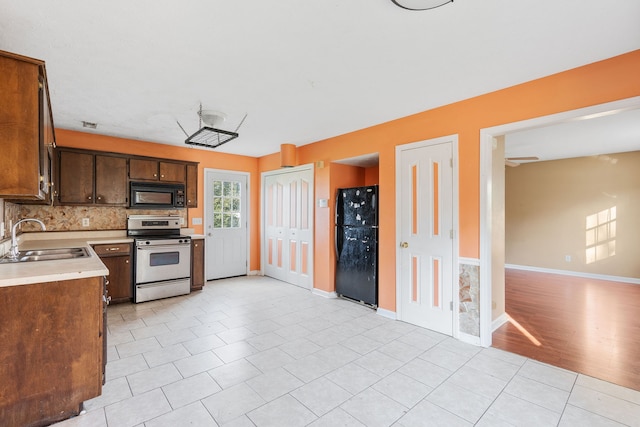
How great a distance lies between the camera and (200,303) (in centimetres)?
424

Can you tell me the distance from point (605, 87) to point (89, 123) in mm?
5487

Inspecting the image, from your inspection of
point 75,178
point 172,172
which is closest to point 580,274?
point 172,172

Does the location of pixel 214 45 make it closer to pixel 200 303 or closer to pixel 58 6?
pixel 58 6

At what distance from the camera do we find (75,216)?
432 centimetres

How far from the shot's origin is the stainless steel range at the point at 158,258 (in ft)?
13.9

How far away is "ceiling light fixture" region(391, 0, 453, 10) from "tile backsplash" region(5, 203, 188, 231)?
4636mm

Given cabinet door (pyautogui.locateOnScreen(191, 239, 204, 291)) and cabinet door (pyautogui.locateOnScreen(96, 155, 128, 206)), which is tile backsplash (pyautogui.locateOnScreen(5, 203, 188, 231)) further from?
cabinet door (pyautogui.locateOnScreen(191, 239, 204, 291))

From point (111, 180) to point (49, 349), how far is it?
322 cm

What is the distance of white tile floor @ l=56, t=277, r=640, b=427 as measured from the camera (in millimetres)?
1905

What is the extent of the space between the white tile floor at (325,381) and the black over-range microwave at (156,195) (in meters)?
1.82

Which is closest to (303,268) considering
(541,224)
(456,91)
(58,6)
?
(456,91)

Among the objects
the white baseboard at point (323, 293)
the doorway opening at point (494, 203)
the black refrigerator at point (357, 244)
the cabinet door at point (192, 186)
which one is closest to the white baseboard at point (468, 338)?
the doorway opening at point (494, 203)

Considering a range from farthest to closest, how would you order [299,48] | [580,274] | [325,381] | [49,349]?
[580,274]
[325,381]
[299,48]
[49,349]

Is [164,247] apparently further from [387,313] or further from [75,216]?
[387,313]
